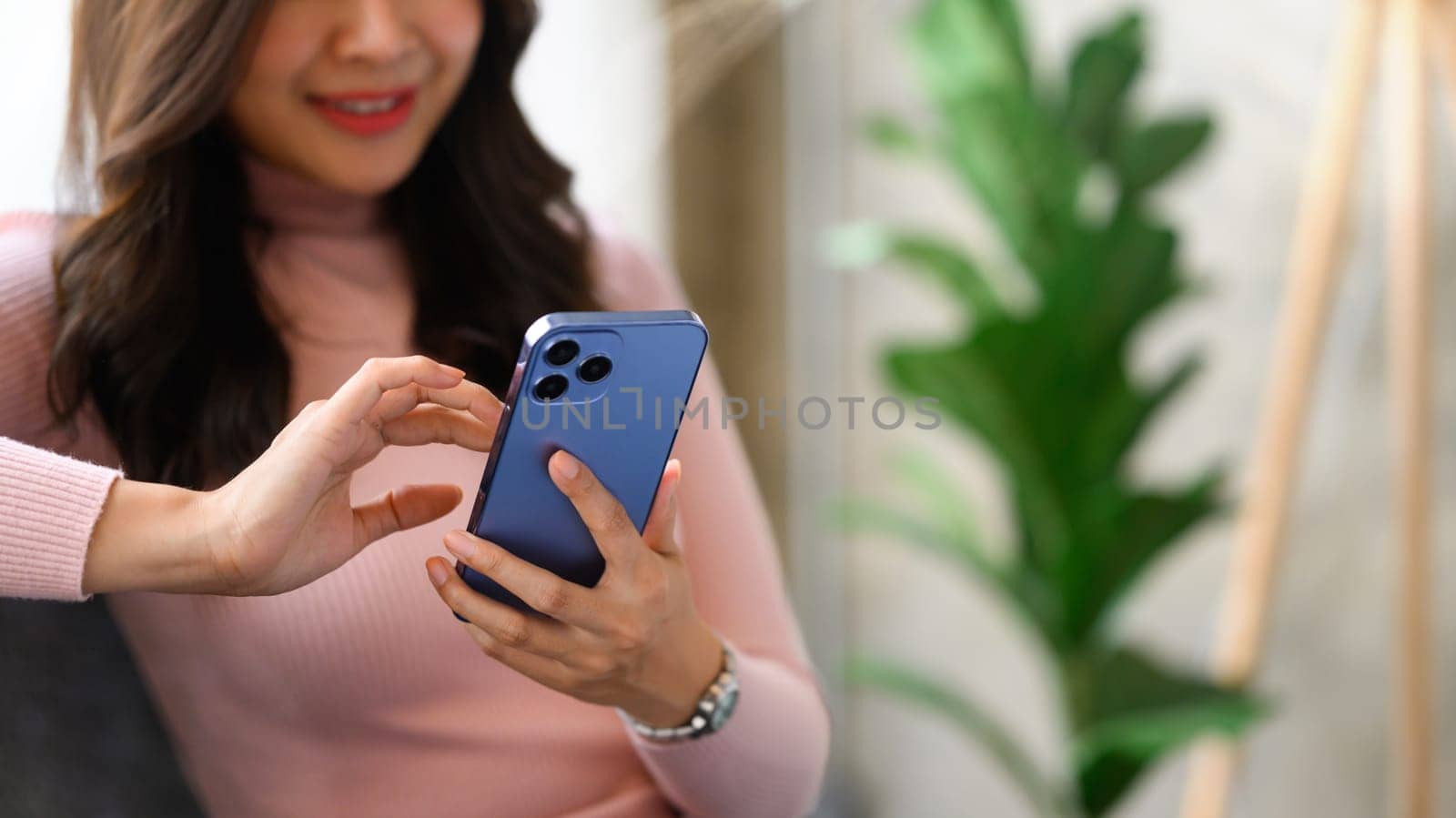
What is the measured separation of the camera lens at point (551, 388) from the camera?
1.52 feet

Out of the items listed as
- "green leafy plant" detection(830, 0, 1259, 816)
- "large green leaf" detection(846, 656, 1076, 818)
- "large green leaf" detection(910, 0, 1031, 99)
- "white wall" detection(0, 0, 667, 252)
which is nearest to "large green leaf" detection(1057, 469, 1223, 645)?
"green leafy plant" detection(830, 0, 1259, 816)

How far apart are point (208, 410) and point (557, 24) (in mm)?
1018

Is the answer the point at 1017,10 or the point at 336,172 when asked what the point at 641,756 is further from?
the point at 1017,10

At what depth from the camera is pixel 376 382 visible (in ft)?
1.54

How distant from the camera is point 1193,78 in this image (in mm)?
1531

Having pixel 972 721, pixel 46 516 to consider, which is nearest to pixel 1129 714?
pixel 972 721

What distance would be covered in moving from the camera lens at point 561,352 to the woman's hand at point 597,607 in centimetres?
4

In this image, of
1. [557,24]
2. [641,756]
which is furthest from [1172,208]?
[641,756]

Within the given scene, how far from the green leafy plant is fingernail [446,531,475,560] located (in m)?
0.79

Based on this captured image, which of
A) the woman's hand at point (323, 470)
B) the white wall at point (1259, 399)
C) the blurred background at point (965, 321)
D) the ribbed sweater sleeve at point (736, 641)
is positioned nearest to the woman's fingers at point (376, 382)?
the woman's hand at point (323, 470)

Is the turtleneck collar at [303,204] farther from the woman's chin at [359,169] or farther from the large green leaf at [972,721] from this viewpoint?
the large green leaf at [972,721]

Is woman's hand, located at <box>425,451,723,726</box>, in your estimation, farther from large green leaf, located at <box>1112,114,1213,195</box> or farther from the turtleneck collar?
large green leaf, located at <box>1112,114,1213,195</box>

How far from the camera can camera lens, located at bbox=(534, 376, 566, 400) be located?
46cm

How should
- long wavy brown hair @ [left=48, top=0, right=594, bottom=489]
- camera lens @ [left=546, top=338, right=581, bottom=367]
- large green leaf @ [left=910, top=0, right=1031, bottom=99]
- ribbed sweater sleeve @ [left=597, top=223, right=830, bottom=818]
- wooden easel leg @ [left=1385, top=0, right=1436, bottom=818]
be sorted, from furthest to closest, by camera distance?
large green leaf @ [left=910, top=0, right=1031, bottom=99] < wooden easel leg @ [left=1385, top=0, right=1436, bottom=818] < ribbed sweater sleeve @ [left=597, top=223, right=830, bottom=818] < long wavy brown hair @ [left=48, top=0, right=594, bottom=489] < camera lens @ [left=546, top=338, right=581, bottom=367]
